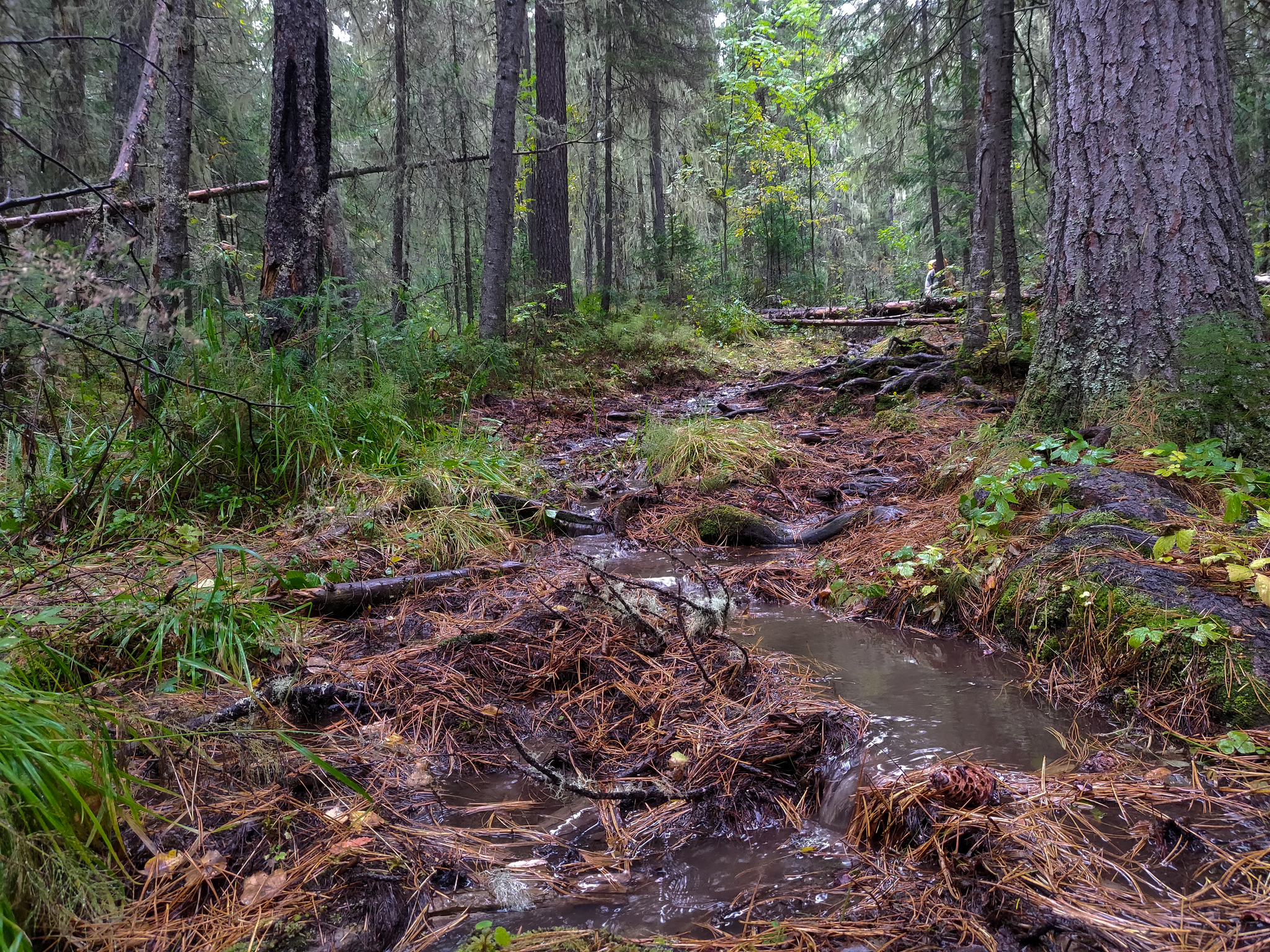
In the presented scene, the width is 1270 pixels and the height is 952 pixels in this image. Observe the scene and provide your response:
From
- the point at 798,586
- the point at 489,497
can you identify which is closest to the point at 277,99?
the point at 489,497

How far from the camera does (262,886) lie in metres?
1.56

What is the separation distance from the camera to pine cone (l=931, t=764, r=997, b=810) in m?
1.74

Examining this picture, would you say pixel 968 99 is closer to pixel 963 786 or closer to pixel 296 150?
pixel 296 150

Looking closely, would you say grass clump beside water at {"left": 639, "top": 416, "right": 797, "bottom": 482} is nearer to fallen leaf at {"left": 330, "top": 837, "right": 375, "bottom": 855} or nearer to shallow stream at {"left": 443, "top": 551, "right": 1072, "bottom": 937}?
shallow stream at {"left": 443, "top": 551, "right": 1072, "bottom": 937}

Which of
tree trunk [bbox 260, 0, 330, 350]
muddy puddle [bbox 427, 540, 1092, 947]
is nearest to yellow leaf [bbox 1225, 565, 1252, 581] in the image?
muddy puddle [bbox 427, 540, 1092, 947]

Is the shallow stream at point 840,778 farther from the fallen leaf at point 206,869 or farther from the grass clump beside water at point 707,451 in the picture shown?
the grass clump beside water at point 707,451

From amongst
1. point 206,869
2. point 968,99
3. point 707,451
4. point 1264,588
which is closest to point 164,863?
point 206,869

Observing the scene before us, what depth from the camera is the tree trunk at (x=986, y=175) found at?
675 centimetres

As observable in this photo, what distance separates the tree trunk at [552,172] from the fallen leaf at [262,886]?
10.7m

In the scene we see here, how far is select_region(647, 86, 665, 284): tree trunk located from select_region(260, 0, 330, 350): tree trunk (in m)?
9.32

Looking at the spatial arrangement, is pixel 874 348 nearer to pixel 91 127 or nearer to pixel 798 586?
pixel 798 586

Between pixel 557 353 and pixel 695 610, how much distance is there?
25.2ft

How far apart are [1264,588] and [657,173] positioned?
19.5 m

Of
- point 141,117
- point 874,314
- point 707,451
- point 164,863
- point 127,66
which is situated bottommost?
point 164,863
